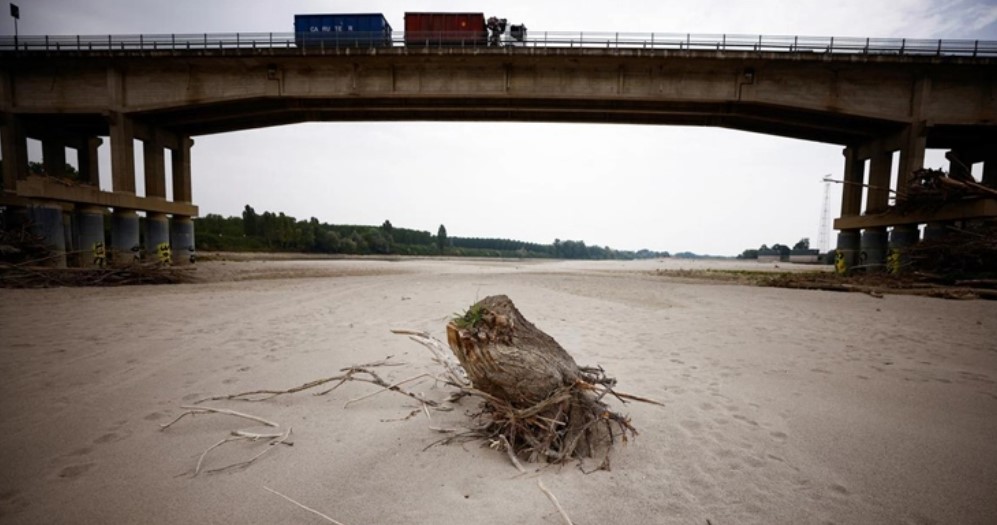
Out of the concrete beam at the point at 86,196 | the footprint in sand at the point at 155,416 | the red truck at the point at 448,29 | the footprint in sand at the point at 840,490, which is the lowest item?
the footprint in sand at the point at 155,416

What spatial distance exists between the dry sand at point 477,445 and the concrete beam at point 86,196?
Answer: 13.4m

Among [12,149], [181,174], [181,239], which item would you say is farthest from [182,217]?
[12,149]

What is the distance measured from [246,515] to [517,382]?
1.88m

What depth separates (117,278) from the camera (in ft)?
38.7

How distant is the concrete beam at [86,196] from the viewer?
14.6 metres

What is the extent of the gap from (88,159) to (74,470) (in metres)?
37.4

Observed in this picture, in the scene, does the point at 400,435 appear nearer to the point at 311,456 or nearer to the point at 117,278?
the point at 311,456

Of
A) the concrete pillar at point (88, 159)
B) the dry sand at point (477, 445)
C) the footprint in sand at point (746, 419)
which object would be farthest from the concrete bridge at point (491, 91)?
the footprint in sand at point (746, 419)

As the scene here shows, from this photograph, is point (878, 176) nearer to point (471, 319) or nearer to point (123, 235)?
point (471, 319)

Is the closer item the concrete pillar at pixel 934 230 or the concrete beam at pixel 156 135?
the concrete pillar at pixel 934 230

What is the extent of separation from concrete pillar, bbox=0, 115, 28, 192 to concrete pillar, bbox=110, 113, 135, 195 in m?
5.92

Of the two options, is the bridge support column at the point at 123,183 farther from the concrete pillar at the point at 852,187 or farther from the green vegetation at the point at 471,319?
the concrete pillar at the point at 852,187

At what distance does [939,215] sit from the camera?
1426 centimetres

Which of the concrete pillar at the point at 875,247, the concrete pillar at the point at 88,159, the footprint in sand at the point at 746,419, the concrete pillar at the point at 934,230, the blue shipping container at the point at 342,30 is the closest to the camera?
the footprint in sand at the point at 746,419
